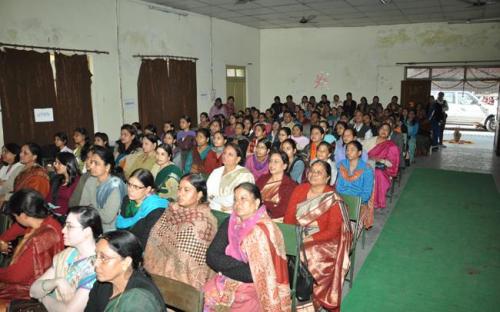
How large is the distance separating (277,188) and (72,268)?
2.05m

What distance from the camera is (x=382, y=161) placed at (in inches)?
221

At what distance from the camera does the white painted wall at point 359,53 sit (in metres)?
10.9

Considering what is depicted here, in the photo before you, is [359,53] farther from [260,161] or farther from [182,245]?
[182,245]

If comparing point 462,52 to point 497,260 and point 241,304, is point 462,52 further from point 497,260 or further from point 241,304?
point 241,304

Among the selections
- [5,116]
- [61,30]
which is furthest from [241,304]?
[61,30]

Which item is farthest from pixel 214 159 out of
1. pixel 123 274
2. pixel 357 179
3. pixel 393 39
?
pixel 393 39

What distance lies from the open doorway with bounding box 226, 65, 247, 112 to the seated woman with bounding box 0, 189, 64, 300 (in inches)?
346

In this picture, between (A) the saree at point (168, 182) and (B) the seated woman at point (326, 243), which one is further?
(A) the saree at point (168, 182)

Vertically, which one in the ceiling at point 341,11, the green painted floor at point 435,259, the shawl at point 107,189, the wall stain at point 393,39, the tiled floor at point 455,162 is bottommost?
the green painted floor at point 435,259

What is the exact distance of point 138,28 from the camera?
26.2ft

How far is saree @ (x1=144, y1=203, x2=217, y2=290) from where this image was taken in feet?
8.53

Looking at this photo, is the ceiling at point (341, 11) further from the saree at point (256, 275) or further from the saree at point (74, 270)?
the saree at point (74, 270)

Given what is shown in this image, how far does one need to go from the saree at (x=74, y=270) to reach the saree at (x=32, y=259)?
0.86 ft

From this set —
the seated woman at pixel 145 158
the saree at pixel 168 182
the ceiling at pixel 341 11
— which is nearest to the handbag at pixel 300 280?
the saree at pixel 168 182
